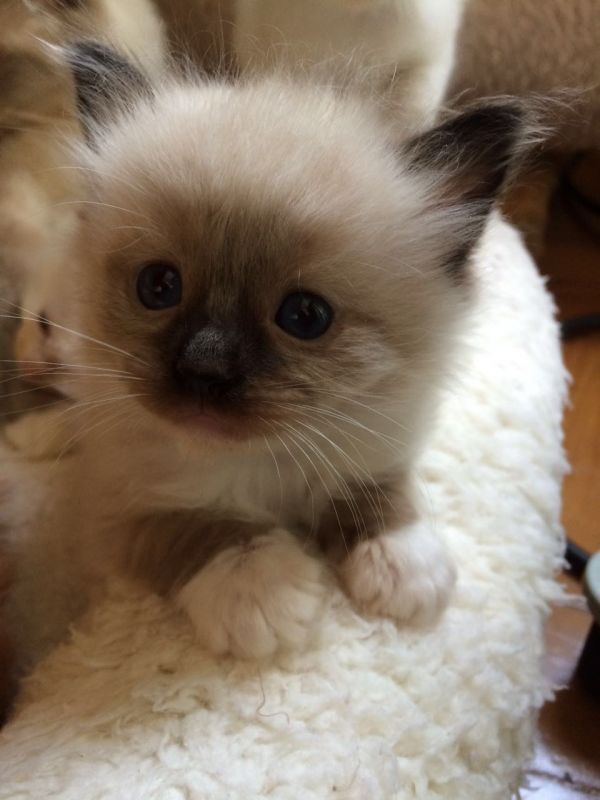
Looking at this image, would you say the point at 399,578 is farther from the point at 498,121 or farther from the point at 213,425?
the point at 498,121

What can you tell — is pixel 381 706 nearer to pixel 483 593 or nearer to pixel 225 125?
pixel 483 593

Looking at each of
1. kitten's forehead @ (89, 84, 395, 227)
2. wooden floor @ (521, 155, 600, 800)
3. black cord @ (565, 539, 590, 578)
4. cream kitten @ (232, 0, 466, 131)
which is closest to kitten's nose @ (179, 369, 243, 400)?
kitten's forehead @ (89, 84, 395, 227)

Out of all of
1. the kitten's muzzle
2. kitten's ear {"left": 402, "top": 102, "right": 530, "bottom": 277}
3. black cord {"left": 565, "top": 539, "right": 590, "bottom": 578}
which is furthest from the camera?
black cord {"left": 565, "top": 539, "right": 590, "bottom": 578}

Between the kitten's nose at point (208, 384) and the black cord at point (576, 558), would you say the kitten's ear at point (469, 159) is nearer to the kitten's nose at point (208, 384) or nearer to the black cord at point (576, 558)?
the kitten's nose at point (208, 384)

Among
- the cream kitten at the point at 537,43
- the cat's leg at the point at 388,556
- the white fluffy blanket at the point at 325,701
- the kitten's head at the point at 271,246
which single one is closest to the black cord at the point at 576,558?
the white fluffy blanket at the point at 325,701

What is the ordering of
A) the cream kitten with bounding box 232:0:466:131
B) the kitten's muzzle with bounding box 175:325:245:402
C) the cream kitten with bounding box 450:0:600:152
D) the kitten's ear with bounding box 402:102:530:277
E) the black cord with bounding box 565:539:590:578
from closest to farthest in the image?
the kitten's muzzle with bounding box 175:325:245:402
the kitten's ear with bounding box 402:102:530:277
the cream kitten with bounding box 232:0:466:131
the black cord with bounding box 565:539:590:578
the cream kitten with bounding box 450:0:600:152

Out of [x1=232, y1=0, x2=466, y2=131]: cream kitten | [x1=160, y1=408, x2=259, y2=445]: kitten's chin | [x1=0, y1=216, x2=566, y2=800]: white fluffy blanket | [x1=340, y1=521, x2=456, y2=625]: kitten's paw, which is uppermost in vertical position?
[x1=232, y1=0, x2=466, y2=131]: cream kitten

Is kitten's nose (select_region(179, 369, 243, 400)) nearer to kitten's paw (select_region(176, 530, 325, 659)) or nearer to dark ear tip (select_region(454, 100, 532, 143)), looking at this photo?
kitten's paw (select_region(176, 530, 325, 659))
